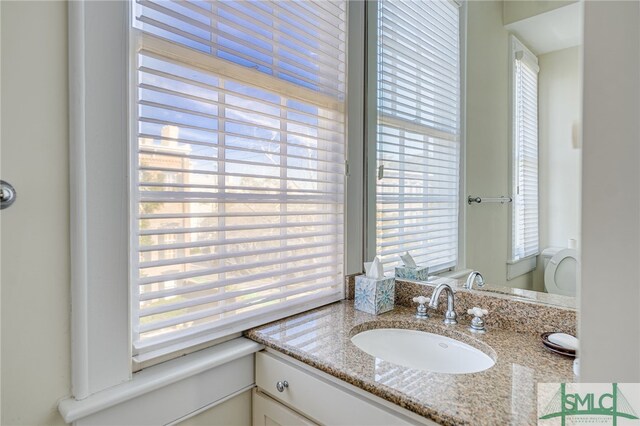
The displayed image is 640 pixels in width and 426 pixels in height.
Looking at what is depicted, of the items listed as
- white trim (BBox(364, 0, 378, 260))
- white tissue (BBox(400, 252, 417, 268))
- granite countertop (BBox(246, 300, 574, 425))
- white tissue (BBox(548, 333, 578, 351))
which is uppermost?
white trim (BBox(364, 0, 378, 260))

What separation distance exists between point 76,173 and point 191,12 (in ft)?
1.82

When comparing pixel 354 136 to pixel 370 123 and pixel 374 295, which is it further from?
→ pixel 374 295

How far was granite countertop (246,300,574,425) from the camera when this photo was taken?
0.69m

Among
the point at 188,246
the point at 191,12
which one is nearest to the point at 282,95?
the point at 191,12

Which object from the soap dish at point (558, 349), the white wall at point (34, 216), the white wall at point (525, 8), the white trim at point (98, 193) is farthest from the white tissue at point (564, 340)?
the white wall at point (34, 216)

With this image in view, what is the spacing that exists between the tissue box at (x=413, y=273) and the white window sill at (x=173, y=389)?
0.69 m

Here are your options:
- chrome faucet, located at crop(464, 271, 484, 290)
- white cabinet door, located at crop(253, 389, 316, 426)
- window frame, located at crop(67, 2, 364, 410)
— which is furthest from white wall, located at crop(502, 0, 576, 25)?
white cabinet door, located at crop(253, 389, 316, 426)

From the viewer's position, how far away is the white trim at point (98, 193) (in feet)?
2.49

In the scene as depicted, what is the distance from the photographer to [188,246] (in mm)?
952

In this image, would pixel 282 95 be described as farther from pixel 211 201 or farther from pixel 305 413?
pixel 305 413

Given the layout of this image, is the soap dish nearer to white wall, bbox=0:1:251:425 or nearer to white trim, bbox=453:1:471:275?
white trim, bbox=453:1:471:275

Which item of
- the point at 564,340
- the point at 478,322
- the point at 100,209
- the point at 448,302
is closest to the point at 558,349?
the point at 564,340

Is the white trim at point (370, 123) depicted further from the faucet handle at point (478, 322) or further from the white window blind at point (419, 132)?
the faucet handle at point (478, 322)

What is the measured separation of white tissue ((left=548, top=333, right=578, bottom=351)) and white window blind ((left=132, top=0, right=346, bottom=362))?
77 centimetres
